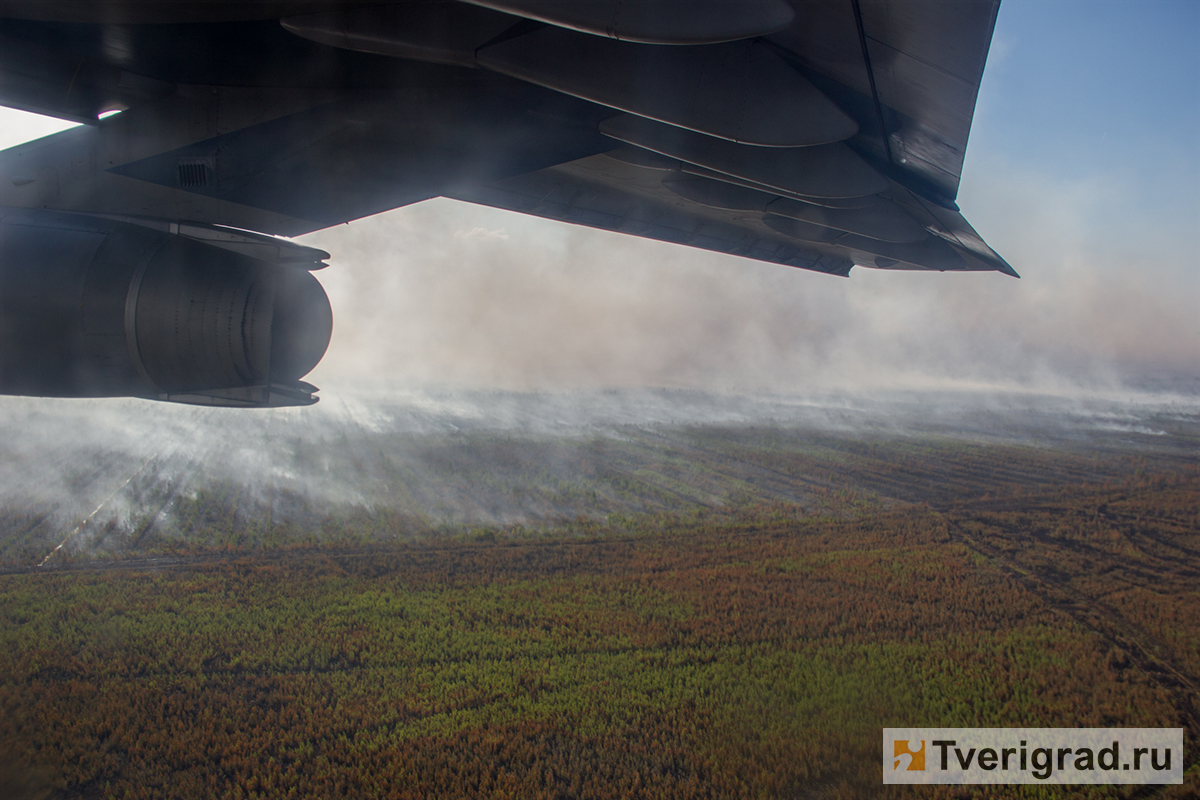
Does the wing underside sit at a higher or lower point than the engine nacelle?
higher

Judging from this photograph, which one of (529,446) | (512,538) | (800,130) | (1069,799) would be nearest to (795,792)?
(1069,799)

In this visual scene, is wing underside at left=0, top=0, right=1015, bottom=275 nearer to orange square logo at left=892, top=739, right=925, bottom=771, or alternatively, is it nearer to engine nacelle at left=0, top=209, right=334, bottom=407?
engine nacelle at left=0, top=209, right=334, bottom=407

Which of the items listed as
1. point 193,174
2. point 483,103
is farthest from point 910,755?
Result: point 193,174

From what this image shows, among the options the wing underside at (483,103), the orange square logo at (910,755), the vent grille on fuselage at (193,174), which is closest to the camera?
the wing underside at (483,103)

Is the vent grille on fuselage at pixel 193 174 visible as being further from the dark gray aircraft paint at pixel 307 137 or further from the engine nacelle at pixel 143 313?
the engine nacelle at pixel 143 313

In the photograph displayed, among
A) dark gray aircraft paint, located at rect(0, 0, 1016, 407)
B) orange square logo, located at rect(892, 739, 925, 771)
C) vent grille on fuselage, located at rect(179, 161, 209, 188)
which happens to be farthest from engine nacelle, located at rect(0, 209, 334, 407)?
orange square logo, located at rect(892, 739, 925, 771)

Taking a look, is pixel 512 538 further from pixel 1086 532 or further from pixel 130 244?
pixel 1086 532

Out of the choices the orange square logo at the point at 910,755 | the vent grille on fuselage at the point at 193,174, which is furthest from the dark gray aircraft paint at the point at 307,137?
the orange square logo at the point at 910,755
